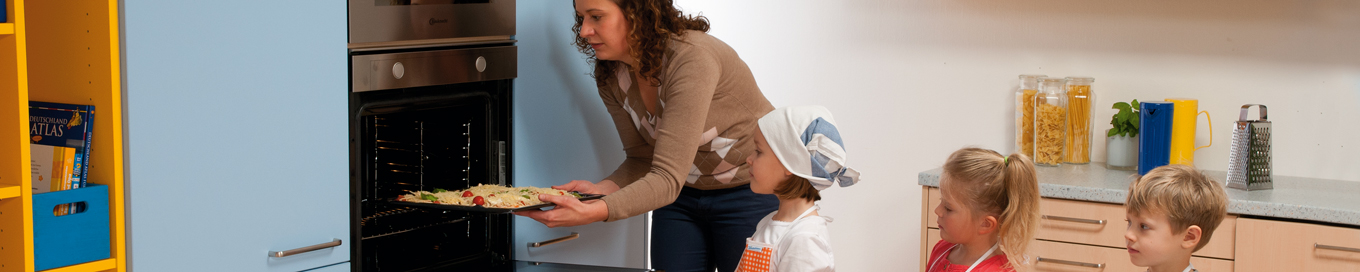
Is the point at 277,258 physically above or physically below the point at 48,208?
below

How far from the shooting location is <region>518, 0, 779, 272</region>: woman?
1.80 meters

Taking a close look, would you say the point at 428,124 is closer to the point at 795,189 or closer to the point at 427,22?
the point at 427,22

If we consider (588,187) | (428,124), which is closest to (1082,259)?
(588,187)

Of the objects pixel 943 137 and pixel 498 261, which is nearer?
pixel 498 261

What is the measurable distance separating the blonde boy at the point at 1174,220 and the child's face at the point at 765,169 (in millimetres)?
576

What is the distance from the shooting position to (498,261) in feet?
7.15

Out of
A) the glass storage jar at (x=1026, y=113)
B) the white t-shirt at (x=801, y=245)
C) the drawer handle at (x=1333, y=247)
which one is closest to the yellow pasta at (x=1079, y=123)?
the glass storage jar at (x=1026, y=113)

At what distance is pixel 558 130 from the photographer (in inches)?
87.3

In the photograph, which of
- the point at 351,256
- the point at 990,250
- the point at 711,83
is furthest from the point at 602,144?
the point at 990,250

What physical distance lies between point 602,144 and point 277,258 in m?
0.85

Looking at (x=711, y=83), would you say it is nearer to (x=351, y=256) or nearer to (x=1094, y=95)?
(x=351, y=256)

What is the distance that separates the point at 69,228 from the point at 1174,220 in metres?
1.74

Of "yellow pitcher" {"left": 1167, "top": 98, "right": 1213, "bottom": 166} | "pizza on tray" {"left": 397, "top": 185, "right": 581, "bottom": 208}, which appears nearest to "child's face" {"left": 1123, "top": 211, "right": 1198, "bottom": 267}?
"pizza on tray" {"left": 397, "top": 185, "right": 581, "bottom": 208}

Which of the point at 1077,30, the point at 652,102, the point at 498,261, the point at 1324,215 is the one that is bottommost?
the point at 498,261
